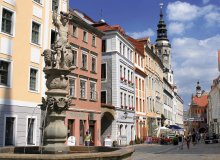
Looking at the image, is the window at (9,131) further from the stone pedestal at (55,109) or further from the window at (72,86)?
the stone pedestal at (55,109)

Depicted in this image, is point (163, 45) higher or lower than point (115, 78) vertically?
higher

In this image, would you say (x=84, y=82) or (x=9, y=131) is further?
(x=84, y=82)

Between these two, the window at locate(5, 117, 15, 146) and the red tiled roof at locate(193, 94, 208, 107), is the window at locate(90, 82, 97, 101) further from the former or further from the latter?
the red tiled roof at locate(193, 94, 208, 107)

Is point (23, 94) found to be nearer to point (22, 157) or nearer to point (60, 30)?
point (60, 30)

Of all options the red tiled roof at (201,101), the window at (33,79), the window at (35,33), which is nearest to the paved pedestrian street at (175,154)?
the window at (33,79)

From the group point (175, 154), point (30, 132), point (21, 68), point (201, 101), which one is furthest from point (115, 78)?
point (201, 101)

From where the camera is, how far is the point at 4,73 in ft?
78.7

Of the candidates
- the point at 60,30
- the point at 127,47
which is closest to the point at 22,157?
the point at 60,30

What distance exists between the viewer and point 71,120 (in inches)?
1303

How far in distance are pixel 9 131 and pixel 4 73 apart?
3941mm

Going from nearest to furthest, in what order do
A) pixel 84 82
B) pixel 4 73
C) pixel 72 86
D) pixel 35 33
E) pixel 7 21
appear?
pixel 4 73
pixel 7 21
pixel 35 33
pixel 72 86
pixel 84 82

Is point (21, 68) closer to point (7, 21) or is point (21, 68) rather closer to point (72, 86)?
point (7, 21)

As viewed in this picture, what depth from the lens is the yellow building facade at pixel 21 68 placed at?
78.3 ft

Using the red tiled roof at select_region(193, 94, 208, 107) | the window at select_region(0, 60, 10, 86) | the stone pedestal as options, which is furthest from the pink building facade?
the red tiled roof at select_region(193, 94, 208, 107)
